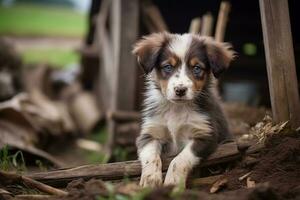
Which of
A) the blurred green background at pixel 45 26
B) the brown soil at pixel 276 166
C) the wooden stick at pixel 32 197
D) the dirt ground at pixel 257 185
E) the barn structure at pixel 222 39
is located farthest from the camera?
the blurred green background at pixel 45 26

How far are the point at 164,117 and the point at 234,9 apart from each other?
12.5 ft

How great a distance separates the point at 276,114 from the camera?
541 centimetres

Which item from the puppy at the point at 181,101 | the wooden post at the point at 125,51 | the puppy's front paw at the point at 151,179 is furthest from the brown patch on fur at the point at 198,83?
the wooden post at the point at 125,51

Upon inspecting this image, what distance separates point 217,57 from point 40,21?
18.6 metres

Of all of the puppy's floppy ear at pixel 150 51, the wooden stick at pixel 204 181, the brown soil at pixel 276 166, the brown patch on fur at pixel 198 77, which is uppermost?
the puppy's floppy ear at pixel 150 51

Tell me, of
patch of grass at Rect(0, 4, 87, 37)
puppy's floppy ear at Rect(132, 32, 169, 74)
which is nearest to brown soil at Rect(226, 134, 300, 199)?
A: puppy's floppy ear at Rect(132, 32, 169, 74)

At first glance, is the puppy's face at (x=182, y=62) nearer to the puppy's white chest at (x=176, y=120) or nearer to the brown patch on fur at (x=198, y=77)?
A: the brown patch on fur at (x=198, y=77)

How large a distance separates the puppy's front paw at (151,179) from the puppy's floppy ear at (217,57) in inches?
44.1

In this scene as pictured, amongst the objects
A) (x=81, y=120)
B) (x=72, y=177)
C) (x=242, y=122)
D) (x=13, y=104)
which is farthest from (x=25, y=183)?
(x=81, y=120)

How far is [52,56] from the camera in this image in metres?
17.9

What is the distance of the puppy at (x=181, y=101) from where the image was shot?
5078mm

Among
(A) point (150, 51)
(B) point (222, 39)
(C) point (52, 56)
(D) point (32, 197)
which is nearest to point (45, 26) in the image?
(C) point (52, 56)

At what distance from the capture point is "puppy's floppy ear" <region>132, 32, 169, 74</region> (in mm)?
5378

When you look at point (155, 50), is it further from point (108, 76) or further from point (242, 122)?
point (108, 76)
